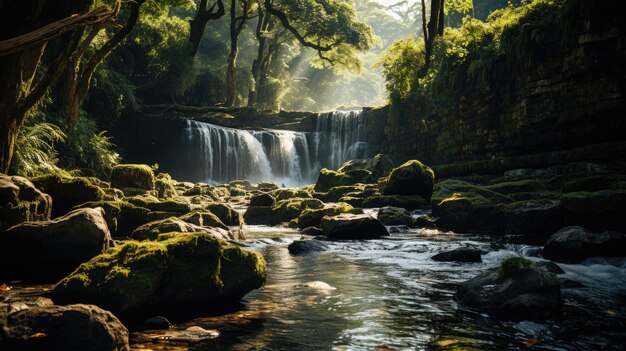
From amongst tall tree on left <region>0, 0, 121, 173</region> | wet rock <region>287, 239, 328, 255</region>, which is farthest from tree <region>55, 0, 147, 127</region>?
wet rock <region>287, 239, 328, 255</region>

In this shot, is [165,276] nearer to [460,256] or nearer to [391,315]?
[391,315]

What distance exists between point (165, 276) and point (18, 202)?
342 centimetres

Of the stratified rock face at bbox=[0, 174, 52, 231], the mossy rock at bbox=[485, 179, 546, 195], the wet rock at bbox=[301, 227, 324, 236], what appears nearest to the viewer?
the stratified rock face at bbox=[0, 174, 52, 231]

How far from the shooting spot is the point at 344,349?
4137mm

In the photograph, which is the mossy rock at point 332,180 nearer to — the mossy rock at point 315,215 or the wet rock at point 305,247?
the mossy rock at point 315,215

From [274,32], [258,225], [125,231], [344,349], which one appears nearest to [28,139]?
[125,231]

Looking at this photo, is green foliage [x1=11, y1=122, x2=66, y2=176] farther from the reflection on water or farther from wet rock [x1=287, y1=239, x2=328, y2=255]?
the reflection on water

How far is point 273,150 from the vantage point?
34562 mm

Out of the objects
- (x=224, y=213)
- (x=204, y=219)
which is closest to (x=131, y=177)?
(x=224, y=213)

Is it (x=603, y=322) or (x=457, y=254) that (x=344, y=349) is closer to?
(x=603, y=322)

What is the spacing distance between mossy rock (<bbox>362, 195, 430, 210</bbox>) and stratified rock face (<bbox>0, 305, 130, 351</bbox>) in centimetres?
1420

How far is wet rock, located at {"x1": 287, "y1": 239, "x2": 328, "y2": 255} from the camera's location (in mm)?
9750

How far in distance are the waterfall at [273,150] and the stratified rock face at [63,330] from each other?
96.1ft

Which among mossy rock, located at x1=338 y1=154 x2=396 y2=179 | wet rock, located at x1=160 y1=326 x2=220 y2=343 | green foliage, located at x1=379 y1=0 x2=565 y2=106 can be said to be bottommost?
wet rock, located at x1=160 y1=326 x2=220 y2=343
